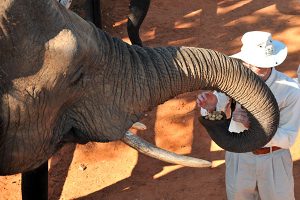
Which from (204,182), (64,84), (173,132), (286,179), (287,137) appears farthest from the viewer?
(173,132)

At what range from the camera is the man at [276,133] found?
3.38m

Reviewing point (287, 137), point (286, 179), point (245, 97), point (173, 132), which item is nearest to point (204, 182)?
point (173, 132)

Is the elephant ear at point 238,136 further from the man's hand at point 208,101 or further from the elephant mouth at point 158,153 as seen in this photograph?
the elephant mouth at point 158,153

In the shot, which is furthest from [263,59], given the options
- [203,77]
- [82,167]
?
[82,167]

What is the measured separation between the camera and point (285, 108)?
3500 millimetres

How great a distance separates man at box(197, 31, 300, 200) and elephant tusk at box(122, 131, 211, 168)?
0.66 m

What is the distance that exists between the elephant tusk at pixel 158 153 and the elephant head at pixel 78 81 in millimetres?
1642

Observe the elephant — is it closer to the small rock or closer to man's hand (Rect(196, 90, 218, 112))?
the small rock

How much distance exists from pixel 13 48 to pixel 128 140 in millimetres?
2196

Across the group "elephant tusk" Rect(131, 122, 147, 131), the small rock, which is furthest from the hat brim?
the small rock

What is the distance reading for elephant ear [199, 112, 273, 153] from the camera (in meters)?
2.75

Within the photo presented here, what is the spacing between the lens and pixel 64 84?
90.3 inches

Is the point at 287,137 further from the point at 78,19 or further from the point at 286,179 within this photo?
the point at 78,19

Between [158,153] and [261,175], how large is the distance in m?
0.91
